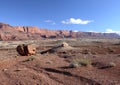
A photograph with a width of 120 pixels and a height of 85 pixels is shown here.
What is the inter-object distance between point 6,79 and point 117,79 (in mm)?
5329

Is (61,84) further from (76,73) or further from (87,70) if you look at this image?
(87,70)

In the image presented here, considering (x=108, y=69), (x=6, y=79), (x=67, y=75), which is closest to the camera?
(x=6, y=79)

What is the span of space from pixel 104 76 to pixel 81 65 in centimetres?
333

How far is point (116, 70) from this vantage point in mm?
12328

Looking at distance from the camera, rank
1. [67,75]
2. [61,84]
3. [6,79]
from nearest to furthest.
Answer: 1. [61,84]
2. [6,79]
3. [67,75]

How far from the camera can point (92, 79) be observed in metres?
10.6

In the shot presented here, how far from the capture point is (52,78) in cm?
1143

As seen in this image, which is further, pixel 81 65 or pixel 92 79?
pixel 81 65

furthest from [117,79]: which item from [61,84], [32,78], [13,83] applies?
[13,83]

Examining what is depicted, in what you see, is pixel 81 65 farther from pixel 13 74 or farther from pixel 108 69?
pixel 13 74

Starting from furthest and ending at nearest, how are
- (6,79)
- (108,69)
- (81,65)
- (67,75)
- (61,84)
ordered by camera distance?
1. (81,65)
2. (108,69)
3. (67,75)
4. (6,79)
5. (61,84)

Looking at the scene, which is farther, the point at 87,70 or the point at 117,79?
the point at 87,70

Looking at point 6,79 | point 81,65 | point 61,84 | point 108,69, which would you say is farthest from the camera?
point 81,65

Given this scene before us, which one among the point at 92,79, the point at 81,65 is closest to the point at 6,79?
the point at 92,79
